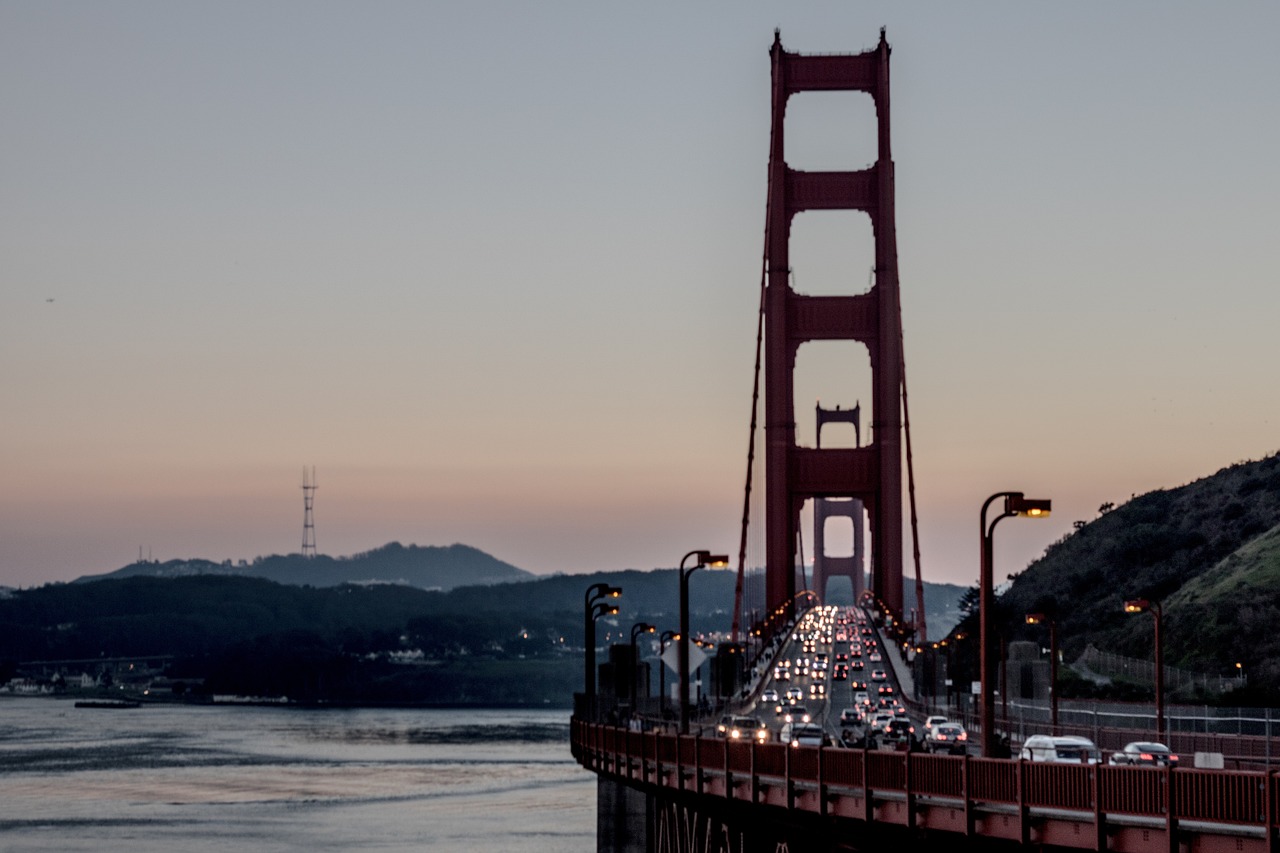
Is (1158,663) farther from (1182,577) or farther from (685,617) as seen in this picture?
(1182,577)

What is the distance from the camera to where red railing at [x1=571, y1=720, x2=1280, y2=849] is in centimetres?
2011

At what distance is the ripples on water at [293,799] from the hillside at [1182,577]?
30404mm

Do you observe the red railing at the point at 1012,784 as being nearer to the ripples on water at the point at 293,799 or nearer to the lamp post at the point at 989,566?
the lamp post at the point at 989,566

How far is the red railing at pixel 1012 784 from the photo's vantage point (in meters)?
20.1

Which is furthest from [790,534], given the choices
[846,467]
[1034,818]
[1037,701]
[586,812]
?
[1034,818]

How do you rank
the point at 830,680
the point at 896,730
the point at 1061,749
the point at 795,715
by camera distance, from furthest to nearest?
1. the point at 830,680
2. the point at 795,715
3. the point at 896,730
4. the point at 1061,749

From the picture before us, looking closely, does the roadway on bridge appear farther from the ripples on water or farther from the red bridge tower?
the ripples on water

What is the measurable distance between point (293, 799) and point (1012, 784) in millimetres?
111089

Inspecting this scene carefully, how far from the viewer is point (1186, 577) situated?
133 metres

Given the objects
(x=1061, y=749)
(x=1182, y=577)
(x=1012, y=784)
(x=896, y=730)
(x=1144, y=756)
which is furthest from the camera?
(x=1182, y=577)

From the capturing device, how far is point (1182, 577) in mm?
133750

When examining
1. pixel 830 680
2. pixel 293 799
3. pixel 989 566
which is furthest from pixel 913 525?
pixel 989 566

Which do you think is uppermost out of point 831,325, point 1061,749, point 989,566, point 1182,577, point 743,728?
point 831,325

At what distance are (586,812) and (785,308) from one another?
3412cm
